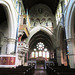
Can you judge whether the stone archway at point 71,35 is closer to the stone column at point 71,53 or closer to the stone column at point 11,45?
the stone column at point 71,53

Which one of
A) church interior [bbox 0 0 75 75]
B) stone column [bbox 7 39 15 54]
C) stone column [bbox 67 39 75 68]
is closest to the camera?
church interior [bbox 0 0 75 75]

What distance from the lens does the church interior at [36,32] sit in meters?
7.40

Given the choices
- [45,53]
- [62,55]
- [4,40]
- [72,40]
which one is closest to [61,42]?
[62,55]

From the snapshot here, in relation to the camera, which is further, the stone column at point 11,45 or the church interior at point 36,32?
the stone column at point 11,45

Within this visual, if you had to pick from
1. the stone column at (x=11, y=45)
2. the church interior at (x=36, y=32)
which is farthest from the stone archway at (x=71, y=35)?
the stone column at (x=11, y=45)

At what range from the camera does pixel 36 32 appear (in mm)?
15883

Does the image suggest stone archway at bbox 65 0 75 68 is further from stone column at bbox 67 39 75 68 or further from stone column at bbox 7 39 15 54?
stone column at bbox 7 39 15 54

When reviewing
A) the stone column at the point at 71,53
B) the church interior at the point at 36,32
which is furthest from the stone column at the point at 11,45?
the stone column at the point at 71,53

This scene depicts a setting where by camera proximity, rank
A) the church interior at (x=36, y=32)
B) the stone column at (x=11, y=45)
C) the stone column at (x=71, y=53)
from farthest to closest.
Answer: the stone column at (x=11, y=45)
the stone column at (x=71, y=53)
the church interior at (x=36, y=32)

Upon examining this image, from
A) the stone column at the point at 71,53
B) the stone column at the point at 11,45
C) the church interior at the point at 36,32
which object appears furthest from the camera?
the stone column at the point at 11,45

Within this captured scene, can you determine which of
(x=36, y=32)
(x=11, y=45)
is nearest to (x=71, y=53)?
(x=11, y=45)

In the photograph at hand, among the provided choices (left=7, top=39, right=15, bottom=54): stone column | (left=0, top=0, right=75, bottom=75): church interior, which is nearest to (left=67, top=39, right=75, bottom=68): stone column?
(left=0, top=0, right=75, bottom=75): church interior

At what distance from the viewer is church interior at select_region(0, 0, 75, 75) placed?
7.40 metres

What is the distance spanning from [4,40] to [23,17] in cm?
373
